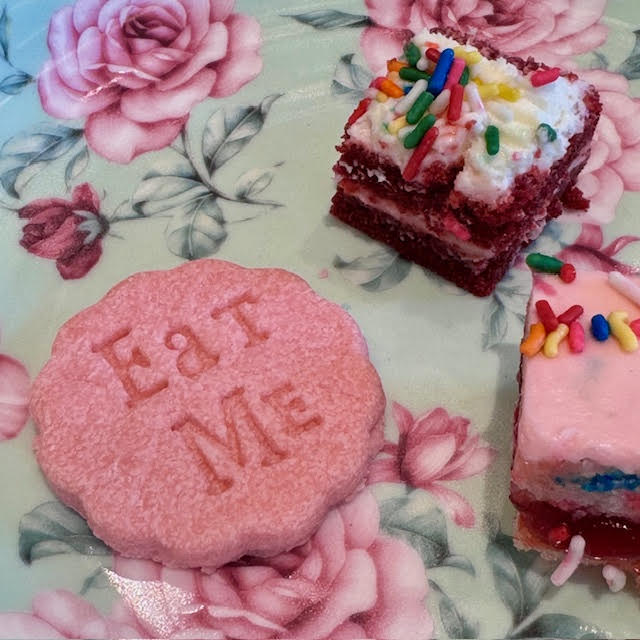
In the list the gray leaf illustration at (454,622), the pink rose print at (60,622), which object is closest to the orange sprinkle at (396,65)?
the gray leaf illustration at (454,622)

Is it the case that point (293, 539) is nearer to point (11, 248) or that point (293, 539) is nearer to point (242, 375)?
point (242, 375)

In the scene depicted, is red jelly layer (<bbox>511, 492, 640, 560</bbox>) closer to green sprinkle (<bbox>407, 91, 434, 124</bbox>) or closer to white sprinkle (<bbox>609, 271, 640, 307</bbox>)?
white sprinkle (<bbox>609, 271, 640, 307</bbox>)

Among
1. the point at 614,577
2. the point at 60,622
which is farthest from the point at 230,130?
the point at 614,577

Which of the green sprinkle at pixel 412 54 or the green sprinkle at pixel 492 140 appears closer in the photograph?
the green sprinkle at pixel 492 140

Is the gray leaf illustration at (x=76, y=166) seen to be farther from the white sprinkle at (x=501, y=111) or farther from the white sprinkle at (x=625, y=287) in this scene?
the white sprinkle at (x=625, y=287)

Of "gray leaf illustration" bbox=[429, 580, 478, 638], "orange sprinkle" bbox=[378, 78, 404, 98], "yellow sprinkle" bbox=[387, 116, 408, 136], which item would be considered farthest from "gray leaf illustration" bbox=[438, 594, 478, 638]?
"orange sprinkle" bbox=[378, 78, 404, 98]
